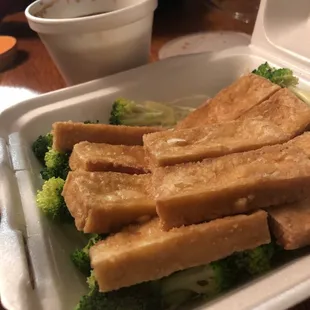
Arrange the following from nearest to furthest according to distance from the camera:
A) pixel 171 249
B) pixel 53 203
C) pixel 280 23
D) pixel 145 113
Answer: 1. pixel 171 249
2. pixel 53 203
3. pixel 145 113
4. pixel 280 23

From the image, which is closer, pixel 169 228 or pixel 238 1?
pixel 169 228

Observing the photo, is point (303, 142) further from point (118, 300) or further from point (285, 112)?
point (118, 300)

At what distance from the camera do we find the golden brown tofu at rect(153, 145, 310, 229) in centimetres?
98

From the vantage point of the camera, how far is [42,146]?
1.40 metres

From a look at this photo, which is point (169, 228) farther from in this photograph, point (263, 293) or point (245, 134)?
point (245, 134)

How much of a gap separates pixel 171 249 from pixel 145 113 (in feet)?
2.34

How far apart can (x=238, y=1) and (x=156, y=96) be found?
129 centimetres

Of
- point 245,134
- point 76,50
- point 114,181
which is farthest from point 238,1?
point 114,181

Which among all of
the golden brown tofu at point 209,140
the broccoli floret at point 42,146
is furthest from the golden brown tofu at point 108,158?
the broccoli floret at point 42,146

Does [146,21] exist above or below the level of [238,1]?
above

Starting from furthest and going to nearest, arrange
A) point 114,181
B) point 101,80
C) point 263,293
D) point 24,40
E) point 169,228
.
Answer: point 24,40
point 101,80
point 114,181
point 169,228
point 263,293

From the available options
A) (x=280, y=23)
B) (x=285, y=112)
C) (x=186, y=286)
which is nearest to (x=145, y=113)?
(x=285, y=112)

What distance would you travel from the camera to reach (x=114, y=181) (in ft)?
3.66

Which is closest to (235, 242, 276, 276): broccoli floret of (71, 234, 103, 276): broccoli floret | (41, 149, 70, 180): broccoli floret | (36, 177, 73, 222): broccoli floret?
(71, 234, 103, 276): broccoli floret
